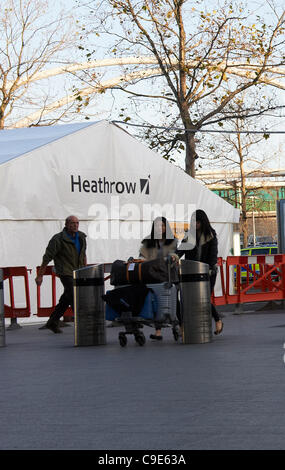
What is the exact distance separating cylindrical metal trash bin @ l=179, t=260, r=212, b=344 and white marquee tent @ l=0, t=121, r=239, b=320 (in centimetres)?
692

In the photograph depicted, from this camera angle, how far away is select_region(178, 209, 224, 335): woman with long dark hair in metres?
13.6

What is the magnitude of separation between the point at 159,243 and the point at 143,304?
895 mm

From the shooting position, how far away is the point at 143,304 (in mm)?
12516

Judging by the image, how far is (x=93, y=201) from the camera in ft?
68.4

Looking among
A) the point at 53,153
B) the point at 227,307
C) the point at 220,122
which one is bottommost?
the point at 227,307

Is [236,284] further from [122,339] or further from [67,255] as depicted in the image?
[122,339]

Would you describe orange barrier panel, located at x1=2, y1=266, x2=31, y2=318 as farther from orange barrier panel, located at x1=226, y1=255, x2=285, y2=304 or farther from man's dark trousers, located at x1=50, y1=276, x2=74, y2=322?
orange barrier panel, located at x1=226, y1=255, x2=285, y2=304

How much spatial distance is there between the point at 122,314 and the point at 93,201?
8502 millimetres

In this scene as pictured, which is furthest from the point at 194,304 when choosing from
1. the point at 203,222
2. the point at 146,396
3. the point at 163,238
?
the point at 146,396

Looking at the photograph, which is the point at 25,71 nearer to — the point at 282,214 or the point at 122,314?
the point at 282,214

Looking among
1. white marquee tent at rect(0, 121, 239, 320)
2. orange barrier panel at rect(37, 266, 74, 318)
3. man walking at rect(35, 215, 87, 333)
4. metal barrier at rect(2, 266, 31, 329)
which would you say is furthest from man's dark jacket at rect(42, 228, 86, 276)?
white marquee tent at rect(0, 121, 239, 320)

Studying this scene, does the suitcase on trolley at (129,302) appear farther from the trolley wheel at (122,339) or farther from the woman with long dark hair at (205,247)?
the woman with long dark hair at (205,247)

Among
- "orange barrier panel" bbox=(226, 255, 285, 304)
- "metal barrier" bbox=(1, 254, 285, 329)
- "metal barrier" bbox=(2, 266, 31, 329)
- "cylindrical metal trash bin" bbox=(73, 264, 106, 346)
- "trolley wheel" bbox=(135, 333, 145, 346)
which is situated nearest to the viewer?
"trolley wheel" bbox=(135, 333, 145, 346)

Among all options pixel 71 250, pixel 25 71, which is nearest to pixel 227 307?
pixel 71 250
